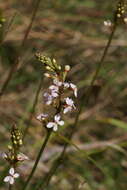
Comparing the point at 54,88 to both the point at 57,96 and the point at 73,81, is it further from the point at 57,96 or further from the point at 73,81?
the point at 73,81

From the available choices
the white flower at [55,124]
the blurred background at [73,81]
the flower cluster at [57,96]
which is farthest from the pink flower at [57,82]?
the blurred background at [73,81]

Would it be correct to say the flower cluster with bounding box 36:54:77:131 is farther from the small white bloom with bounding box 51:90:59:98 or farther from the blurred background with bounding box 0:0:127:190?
the blurred background with bounding box 0:0:127:190

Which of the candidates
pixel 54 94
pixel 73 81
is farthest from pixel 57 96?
pixel 73 81

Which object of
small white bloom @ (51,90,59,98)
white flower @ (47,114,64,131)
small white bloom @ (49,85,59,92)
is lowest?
white flower @ (47,114,64,131)

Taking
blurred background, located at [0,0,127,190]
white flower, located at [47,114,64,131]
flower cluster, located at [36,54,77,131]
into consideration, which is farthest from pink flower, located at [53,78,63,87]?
blurred background, located at [0,0,127,190]

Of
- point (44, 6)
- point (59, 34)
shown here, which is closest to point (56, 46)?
point (59, 34)

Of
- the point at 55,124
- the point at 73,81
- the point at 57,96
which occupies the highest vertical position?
the point at 57,96

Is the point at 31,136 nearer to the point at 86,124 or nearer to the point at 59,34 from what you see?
the point at 86,124

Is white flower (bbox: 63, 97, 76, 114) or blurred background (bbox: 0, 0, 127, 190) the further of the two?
blurred background (bbox: 0, 0, 127, 190)

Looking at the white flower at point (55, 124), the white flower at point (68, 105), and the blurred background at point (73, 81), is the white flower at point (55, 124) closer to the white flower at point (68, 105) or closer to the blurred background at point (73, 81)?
the white flower at point (68, 105)

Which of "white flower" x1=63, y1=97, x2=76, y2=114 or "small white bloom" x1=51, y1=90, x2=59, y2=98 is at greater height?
"small white bloom" x1=51, y1=90, x2=59, y2=98
